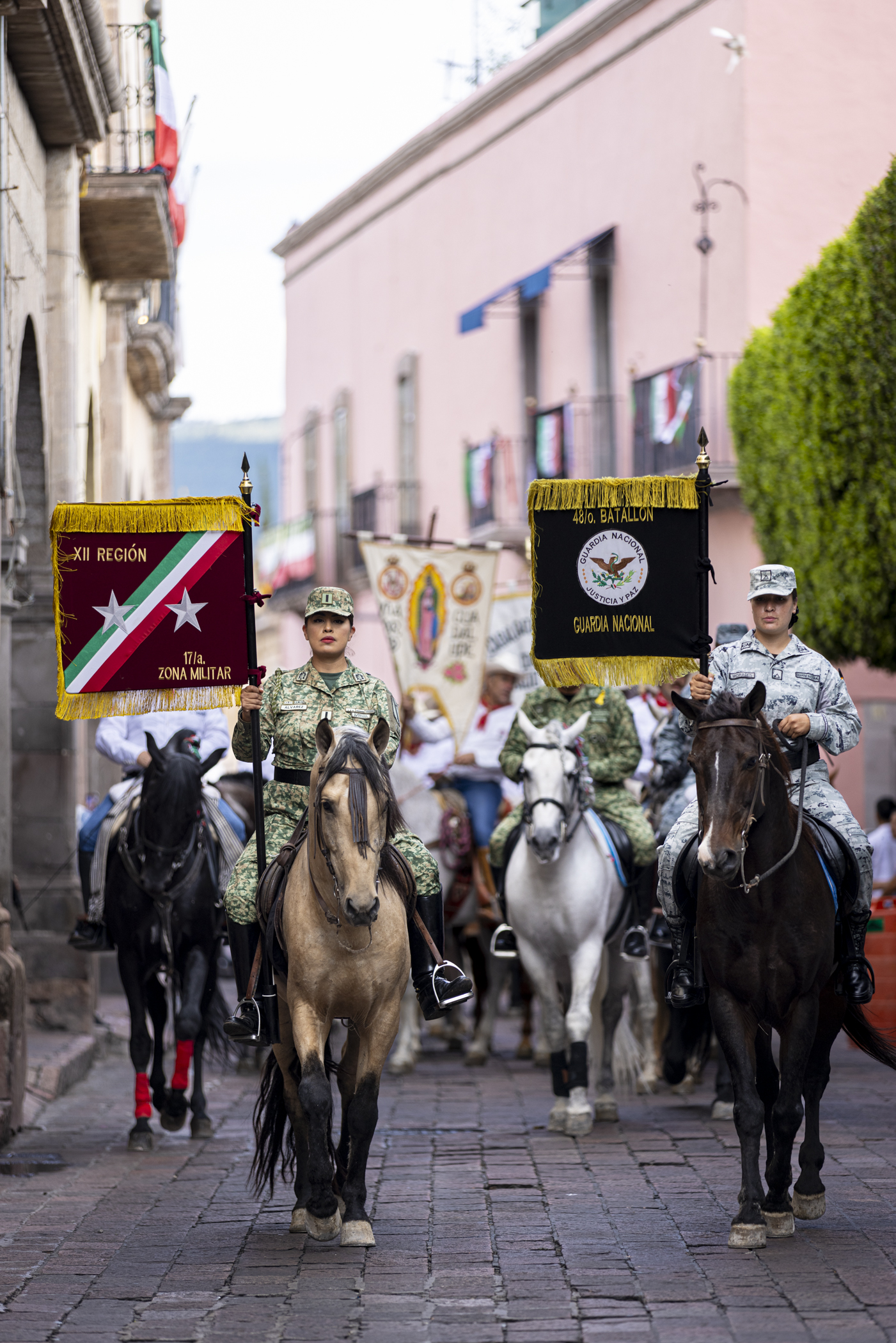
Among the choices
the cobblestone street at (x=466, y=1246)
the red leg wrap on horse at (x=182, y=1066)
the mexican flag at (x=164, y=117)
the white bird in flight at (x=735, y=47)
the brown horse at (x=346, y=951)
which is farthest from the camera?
the white bird in flight at (x=735, y=47)

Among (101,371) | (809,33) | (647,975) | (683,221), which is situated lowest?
(647,975)

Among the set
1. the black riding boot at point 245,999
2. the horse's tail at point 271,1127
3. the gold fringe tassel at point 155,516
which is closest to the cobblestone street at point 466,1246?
the horse's tail at point 271,1127

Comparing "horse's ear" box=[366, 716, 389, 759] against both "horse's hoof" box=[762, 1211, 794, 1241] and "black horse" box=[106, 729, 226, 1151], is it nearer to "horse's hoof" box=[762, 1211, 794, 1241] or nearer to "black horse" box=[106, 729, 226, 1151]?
"horse's hoof" box=[762, 1211, 794, 1241]

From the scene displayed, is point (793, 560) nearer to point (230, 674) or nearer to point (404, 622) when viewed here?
point (404, 622)

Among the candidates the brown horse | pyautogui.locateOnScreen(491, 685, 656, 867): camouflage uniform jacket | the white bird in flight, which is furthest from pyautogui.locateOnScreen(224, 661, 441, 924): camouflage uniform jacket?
the white bird in flight

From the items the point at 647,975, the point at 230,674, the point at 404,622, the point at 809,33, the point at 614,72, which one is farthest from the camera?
the point at 614,72

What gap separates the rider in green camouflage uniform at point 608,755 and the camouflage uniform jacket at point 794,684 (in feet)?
9.85

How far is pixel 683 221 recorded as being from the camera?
82.0ft

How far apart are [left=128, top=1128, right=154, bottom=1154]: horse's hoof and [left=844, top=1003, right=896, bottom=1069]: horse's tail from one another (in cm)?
373

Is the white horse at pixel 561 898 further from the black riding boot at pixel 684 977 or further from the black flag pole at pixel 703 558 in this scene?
the black riding boot at pixel 684 977

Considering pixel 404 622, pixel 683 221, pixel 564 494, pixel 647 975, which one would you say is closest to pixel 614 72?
pixel 683 221

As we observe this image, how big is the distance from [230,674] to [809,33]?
17333mm

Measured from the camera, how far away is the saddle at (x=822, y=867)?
25.7 feet

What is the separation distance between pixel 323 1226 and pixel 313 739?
1.87 metres
